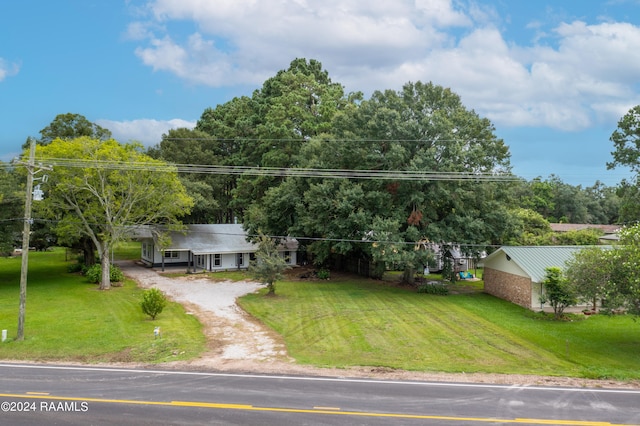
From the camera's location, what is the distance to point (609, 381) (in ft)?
49.5

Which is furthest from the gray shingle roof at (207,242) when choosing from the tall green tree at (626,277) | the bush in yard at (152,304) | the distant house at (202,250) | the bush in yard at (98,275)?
the tall green tree at (626,277)

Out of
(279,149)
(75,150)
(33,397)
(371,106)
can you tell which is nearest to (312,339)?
(33,397)

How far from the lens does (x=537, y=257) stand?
29.1 metres

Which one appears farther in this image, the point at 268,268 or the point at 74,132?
the point at 74,132

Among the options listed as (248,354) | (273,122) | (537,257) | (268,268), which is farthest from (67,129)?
(537,257)

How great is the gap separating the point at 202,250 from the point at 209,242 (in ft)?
7.35

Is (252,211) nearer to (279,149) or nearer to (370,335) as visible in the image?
(279,149)

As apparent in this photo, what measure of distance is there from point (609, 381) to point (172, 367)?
1500 cm

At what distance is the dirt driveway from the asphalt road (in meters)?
0.76

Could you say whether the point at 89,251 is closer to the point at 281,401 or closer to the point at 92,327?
the point at 92,327

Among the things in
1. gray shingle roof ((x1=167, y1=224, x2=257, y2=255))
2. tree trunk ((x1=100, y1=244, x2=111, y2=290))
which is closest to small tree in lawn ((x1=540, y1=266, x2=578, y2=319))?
gray shingle roof ((x1=167, y1=224, x2=257, y2=255))

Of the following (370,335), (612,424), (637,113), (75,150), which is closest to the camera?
(612,424)

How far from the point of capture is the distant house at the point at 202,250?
139ft

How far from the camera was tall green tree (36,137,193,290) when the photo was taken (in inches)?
1265
